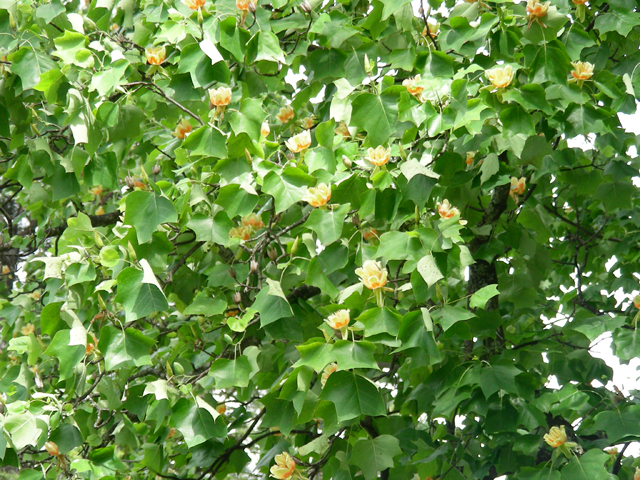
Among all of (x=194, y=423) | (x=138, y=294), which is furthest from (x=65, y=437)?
(x=138, y=294)

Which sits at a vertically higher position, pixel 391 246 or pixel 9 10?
pixel 9 10

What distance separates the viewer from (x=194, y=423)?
2.04 metres

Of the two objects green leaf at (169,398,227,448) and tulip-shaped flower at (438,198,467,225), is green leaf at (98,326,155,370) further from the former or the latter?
tulip-shaped flower at (438,198,467,225)

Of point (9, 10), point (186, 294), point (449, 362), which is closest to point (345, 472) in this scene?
point (449, 362)

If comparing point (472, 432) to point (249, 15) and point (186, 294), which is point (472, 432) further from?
point (249, 15)

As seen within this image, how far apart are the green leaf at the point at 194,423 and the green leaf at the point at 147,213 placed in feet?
1.89

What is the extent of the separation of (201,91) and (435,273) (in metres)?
1.23

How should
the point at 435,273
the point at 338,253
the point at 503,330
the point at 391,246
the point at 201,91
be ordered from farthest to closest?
1. the point at 503,330
2. the point at 201,91
3. the point at 338,253
4. the point at 391,246
5. the point at 435,273

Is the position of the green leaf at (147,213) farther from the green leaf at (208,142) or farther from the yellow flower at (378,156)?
the yellow flower at (378,156)

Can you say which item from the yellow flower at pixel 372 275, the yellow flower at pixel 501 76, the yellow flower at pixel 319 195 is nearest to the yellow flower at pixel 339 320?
the yellow flower at pixel 372 275

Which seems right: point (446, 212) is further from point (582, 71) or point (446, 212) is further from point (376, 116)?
point (582, 71)

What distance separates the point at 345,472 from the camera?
7.21ft

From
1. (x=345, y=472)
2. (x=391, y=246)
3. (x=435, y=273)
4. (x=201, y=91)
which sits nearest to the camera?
(x=435, y=273)

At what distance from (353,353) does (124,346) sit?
2.69 ft
